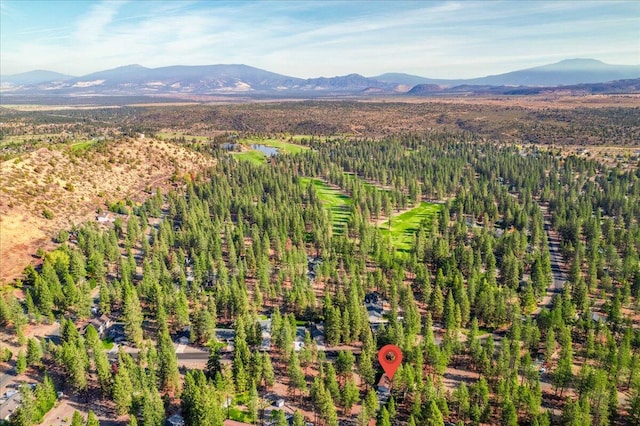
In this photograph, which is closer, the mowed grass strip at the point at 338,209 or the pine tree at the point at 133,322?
the pine tree at the point at 133,322

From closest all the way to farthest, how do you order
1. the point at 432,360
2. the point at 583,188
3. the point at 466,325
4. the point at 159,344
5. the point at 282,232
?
the point at 432,360 < the point at 159,344 < the point at 466,325 < the point at 282,232 < the point at 583,188

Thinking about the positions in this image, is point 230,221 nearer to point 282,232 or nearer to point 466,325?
point 282,232

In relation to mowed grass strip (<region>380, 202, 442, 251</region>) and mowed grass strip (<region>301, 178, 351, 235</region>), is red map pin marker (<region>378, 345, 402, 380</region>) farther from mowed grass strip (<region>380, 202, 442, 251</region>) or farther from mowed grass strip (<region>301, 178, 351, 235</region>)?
mowed grass strip (<region>301, 178, 351, 235</region>)

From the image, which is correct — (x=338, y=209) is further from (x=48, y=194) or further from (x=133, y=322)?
(x=133, y=322)

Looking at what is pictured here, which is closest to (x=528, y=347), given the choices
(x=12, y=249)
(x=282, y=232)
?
(x=282, y=232)

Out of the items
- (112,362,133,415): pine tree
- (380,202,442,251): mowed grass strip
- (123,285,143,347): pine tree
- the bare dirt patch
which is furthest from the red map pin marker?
→ the bare dirt patch

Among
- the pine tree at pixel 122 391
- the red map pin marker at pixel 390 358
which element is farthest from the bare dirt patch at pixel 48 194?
the red map pin marker at pixel 390 358

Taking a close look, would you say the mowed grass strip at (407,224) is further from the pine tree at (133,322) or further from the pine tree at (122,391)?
the pine tree at (122,391)
